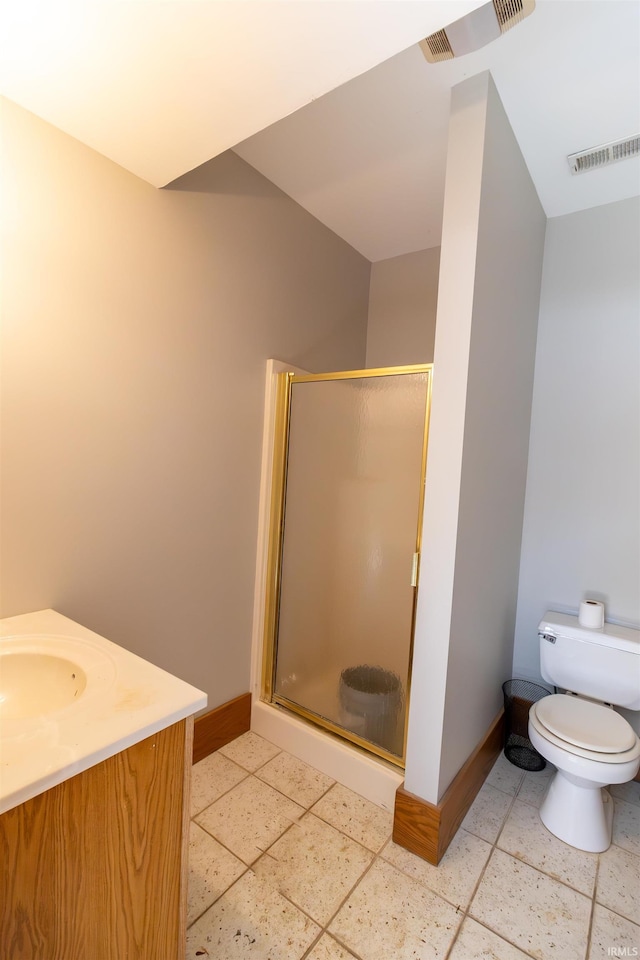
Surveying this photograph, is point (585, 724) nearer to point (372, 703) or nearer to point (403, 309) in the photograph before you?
point (372, 703)

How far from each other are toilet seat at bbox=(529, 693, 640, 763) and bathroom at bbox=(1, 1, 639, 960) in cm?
32

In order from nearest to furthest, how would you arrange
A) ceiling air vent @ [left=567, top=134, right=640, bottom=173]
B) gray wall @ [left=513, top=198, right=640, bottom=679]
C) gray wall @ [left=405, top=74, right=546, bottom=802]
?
gray wall @ [left=405, top=74, right=546, bottom=802], ceiling air vent @ [left=567, top=134, right=640, bottom=173], gray wall @ [left=513, top=198, right=640, bottom=679]

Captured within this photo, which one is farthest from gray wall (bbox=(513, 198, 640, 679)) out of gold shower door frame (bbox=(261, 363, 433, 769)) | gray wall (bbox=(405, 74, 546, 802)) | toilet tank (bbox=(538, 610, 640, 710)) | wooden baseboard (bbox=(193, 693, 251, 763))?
wooden baseboard (bbox=(193, 693, 251, 763))

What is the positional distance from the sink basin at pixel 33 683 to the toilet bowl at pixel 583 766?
1.66m

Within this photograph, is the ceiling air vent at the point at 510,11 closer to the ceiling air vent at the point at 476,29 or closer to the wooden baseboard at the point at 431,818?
the ceiling air vent at the point at 476,29

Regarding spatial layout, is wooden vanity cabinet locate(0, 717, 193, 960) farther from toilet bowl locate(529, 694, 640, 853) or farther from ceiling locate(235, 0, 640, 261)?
ceiling locate(235, 0, 640, 261)

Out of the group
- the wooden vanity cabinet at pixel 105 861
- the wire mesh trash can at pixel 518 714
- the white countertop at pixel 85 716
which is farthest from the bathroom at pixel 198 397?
the wooden vanity cabinet at pixel 105 861

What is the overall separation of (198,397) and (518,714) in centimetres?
218

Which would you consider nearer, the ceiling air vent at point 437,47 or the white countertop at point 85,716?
the white countertop at point 85,716

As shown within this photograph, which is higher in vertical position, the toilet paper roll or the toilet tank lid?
the toilet paper roll

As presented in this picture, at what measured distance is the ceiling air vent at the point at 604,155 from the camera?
1.67 m

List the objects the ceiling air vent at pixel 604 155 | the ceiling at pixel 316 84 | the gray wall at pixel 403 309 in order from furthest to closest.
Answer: the gray wall at pixel 403 309
the ceiling air vent at pixel 604 155
the ceiling at pixel 316 84

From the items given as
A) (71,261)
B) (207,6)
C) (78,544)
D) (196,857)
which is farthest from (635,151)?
(196,857)

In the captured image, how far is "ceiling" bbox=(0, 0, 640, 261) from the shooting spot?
0.94 m
